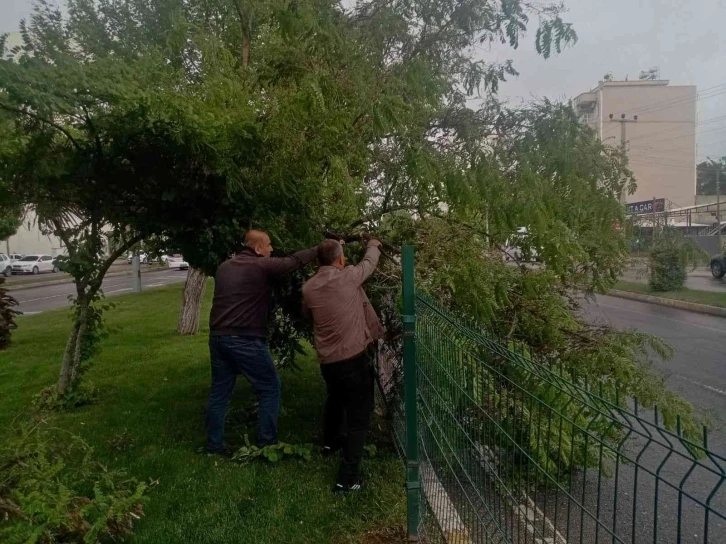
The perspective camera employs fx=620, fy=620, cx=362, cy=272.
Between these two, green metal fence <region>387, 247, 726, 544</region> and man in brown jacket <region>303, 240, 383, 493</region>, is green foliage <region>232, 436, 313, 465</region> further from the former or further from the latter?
green metal fence <region>387, 247, 726, 544</region>

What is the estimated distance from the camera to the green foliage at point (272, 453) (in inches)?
181

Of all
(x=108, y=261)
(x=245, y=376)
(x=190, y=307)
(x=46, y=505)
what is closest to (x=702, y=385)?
(x=245, y=376)

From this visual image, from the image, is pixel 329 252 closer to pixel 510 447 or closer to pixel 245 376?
pixel 245 376

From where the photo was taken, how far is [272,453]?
458 cm

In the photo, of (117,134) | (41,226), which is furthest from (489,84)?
(41,226)

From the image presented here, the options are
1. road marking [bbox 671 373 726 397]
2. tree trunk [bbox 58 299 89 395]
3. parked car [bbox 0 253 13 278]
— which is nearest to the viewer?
tree trunk [bbox 58 299 89 395]

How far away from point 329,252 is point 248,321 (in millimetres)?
834

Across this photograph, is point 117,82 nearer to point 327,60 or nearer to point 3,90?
point 3,90

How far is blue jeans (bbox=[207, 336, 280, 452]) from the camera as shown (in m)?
4.50

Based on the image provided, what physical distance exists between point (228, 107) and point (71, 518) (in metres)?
2.75

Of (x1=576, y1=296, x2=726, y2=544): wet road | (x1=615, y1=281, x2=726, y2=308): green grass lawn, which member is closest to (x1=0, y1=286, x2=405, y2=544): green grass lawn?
(x1=576, y1=296, x2=726, y2=544): wet road

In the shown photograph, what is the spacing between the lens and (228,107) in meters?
4.36

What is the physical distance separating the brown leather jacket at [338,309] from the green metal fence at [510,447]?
528mm

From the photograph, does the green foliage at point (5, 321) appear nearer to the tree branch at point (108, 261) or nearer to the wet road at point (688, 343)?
the tree branch at point (108, 261)
